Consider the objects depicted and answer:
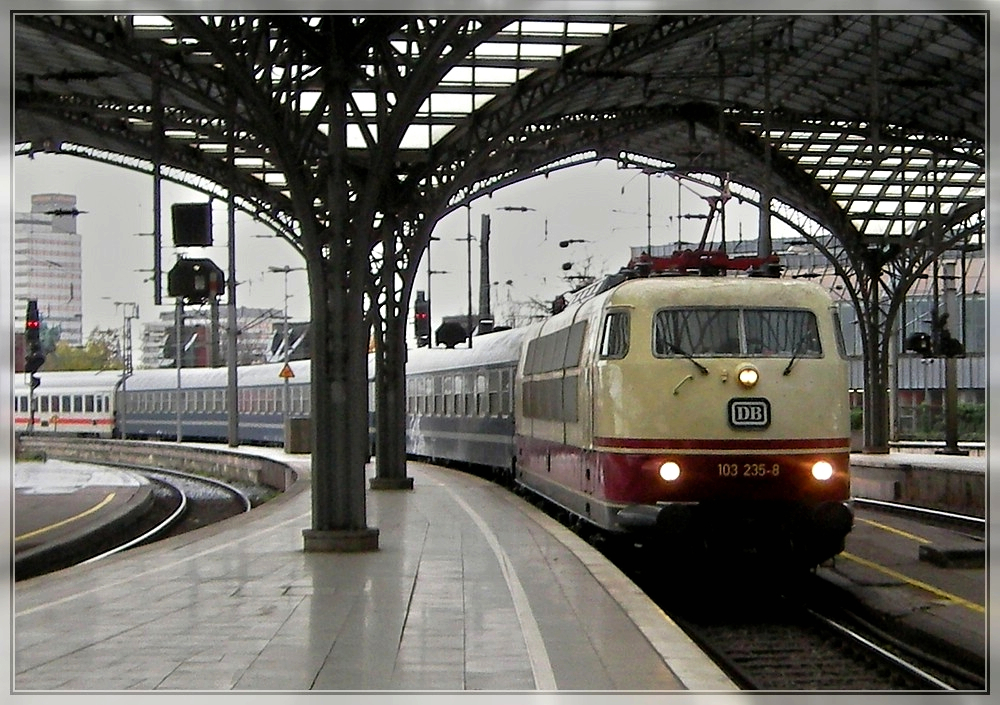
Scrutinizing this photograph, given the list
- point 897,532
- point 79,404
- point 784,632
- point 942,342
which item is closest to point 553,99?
point 942,342

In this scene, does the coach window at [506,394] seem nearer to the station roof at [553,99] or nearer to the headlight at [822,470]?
the station roof at [553,99]

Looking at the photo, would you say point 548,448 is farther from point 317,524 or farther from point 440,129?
point 440,129

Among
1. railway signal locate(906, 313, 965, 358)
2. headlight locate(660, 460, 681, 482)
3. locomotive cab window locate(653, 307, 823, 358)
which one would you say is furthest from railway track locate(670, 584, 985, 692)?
railway signal locate(906, 313, 965, 358)

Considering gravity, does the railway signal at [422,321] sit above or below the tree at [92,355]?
above

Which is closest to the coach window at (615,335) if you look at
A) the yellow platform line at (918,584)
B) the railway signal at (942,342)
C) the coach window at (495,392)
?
the yellow platform line at (918,584)

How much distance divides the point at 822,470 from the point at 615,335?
7.77 feet

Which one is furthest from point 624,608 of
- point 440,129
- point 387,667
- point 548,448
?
point 440,129

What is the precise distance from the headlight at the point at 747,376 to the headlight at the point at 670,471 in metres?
1.00

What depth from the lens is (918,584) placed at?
598 inches

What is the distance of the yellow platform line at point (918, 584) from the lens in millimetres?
13656

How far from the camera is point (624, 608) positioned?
11.3 meters

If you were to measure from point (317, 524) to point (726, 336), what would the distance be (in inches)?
206

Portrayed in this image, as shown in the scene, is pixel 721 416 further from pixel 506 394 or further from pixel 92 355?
pixel 92 355

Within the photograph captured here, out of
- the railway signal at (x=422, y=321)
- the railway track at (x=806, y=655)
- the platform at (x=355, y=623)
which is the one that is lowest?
the railway track at (x=806, y=655)
